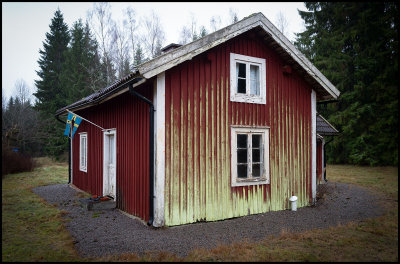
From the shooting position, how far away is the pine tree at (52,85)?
86.5 feet

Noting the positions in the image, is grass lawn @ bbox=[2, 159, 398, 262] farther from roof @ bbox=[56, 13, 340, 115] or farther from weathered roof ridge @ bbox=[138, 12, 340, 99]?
weathered roof ridge @ bbox=[138, 12, 340, 99]

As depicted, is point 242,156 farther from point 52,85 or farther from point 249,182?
point 52,85

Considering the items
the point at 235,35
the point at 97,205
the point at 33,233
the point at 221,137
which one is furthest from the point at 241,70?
the point at 33,233

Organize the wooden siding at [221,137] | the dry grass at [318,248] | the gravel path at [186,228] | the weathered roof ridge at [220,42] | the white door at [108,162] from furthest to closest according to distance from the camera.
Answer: the white door at [108,162]
the wooden siding at [221,137]
the weathered roof ridge at [220,42]
the gravel path at [186,228]
the dry grass at [318,248]

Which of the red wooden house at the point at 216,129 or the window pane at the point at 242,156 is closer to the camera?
the red wooden house at the point at 216,129

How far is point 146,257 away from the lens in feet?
15.3

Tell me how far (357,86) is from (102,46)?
19.6m

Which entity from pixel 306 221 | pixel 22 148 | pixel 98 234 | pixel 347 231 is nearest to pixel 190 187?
pixel 98 234

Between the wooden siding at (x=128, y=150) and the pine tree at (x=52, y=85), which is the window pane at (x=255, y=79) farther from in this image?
the pine tree at (x=52, y=85)

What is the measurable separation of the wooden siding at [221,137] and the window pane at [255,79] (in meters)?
0.30

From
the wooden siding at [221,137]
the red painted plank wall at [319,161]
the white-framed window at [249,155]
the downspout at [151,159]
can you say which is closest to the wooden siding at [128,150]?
the downspout at [151,159]

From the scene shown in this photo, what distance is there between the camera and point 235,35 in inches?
283

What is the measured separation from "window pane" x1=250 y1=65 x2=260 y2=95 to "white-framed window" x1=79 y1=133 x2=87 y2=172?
24.7 ft

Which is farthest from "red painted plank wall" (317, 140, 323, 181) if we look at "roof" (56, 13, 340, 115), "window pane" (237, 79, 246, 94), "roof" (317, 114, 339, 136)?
"window pane" (237, 79, 246, 94)
